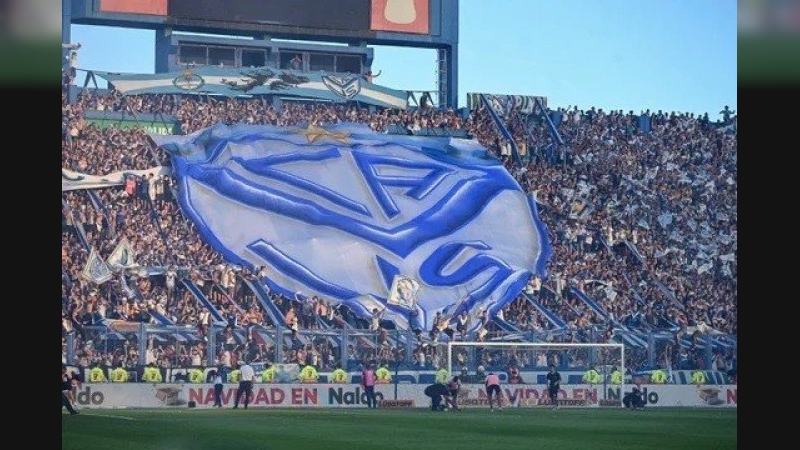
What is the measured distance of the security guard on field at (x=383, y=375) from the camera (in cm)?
3174

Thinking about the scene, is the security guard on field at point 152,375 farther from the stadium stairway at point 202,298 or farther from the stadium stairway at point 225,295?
the stadium stairway at point 225,295

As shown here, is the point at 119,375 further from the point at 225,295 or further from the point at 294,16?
the point at 294,16

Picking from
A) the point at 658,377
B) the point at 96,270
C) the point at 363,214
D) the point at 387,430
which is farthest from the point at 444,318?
the point at 387,430

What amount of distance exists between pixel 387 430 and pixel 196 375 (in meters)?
7.20

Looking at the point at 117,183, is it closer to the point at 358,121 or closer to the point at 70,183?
the point at 70,183

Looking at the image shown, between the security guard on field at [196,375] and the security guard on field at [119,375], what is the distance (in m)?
1.40

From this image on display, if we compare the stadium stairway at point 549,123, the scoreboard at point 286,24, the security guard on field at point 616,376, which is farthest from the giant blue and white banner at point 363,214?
the security guard on field at point 616,376

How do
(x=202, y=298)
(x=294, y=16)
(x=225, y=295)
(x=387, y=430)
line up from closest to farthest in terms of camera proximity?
1. (x=387, y=430)
2. (x=202, y=298)
3. (x=225, y=295)
4. (x=294, y=16)

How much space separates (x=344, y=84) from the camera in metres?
42.1

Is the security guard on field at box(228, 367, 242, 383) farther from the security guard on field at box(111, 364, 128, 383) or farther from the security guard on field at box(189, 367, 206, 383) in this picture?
the security guard on field at box(111, 364, 128, 383)

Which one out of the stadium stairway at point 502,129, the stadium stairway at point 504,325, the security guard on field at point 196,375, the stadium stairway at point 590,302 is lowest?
the security guard on field at point 196,375

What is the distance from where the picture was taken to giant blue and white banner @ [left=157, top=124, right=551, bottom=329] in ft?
122

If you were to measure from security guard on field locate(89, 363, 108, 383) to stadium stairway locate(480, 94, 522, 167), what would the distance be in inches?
683
